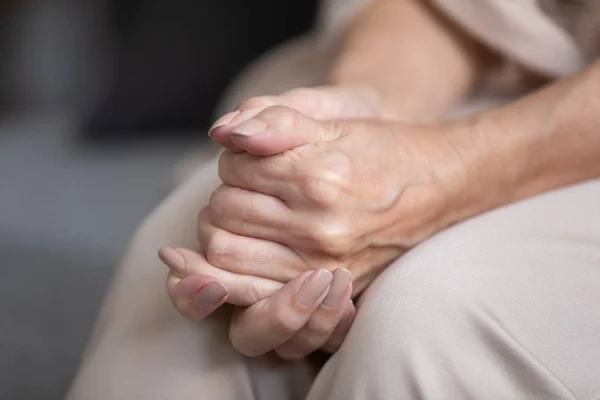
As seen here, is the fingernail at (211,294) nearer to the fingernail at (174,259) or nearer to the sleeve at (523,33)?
the fingernail at (174,259)

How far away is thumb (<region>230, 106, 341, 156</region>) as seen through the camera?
45 centimetres

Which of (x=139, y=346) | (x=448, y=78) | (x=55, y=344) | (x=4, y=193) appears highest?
(x=448, y=78)

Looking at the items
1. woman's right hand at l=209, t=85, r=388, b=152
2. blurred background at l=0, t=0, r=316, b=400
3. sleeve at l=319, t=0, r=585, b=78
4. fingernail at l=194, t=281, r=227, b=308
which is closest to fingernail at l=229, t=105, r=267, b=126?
woman's right hand at l=209, t=85, r=388, b=152

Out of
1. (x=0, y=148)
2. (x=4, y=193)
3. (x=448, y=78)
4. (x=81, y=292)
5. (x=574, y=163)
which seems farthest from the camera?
(x=0, y=148)

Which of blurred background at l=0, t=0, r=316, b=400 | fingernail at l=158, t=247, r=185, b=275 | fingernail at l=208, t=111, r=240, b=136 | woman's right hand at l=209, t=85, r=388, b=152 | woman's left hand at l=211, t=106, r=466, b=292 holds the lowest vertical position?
blurred background at l=0, t=0, r=316, b=400

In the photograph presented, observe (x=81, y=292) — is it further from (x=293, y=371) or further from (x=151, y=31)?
(x=293, y=371)

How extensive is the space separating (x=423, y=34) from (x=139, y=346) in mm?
408

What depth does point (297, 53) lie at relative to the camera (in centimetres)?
91

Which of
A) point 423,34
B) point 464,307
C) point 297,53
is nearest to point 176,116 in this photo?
point 297,53

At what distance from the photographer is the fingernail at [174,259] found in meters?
0.48

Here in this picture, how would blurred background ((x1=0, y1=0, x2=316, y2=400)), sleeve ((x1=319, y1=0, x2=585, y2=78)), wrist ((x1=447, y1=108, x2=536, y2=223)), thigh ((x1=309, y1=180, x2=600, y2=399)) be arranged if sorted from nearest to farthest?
thigh ((x1=309, y1=180, x2=600, y2=399))
wrist ((x1=447, y1=108, x2=536, y2=223))
sleeve ((x1=319, y1=0, x2=585, y2=78))
blurred background ((x1=0, y1=0, x2=316, y2=400))

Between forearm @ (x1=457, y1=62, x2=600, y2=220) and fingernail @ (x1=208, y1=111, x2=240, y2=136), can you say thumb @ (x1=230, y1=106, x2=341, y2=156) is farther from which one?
forearm @ (x1=457, y1=62, x2=600, y2=220)

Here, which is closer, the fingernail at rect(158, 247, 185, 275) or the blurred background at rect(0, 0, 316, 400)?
the fingernail at rect(158, 247, 185, 275)

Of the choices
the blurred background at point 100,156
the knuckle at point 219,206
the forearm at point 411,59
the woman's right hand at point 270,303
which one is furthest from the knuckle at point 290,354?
the blurred background at point 100,156
